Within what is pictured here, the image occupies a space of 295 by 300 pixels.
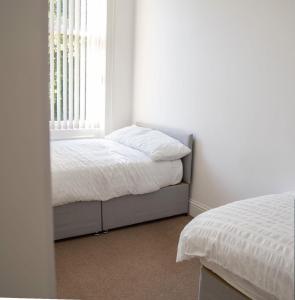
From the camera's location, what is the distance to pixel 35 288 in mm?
629

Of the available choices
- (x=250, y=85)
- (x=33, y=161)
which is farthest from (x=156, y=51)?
(x=33, y=161)

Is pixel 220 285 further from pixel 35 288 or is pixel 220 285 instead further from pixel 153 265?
pixel 35 288

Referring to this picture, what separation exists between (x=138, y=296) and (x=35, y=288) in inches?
57.1

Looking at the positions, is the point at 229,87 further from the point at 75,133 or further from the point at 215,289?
the point at 75,133

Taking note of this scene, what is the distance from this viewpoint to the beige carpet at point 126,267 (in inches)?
77.5

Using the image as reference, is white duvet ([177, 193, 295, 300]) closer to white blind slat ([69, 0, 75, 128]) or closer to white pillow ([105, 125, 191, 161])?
white pillow ([105, 125, 191, 161])

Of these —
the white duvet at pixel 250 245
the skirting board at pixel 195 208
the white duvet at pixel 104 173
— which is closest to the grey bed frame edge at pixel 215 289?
the white duvet at pixel 250 245

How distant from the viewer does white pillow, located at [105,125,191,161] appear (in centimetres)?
293

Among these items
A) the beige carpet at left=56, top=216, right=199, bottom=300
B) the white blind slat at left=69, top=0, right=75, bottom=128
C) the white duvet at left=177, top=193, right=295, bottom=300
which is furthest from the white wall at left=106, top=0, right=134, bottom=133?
the white duvet at left=177, top=193, right=295, bottom=300

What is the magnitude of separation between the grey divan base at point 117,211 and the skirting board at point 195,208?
0.05 meters

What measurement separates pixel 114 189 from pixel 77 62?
1.85 meters

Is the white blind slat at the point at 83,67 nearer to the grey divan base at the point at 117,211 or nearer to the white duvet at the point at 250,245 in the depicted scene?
the grey divan base at the point at 117,211

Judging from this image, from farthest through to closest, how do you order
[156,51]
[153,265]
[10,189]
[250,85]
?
1. [156,51]
2. [250,85]
3. [153,265]
4. [10,189]

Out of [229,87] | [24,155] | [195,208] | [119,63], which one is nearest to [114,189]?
[195,208]
